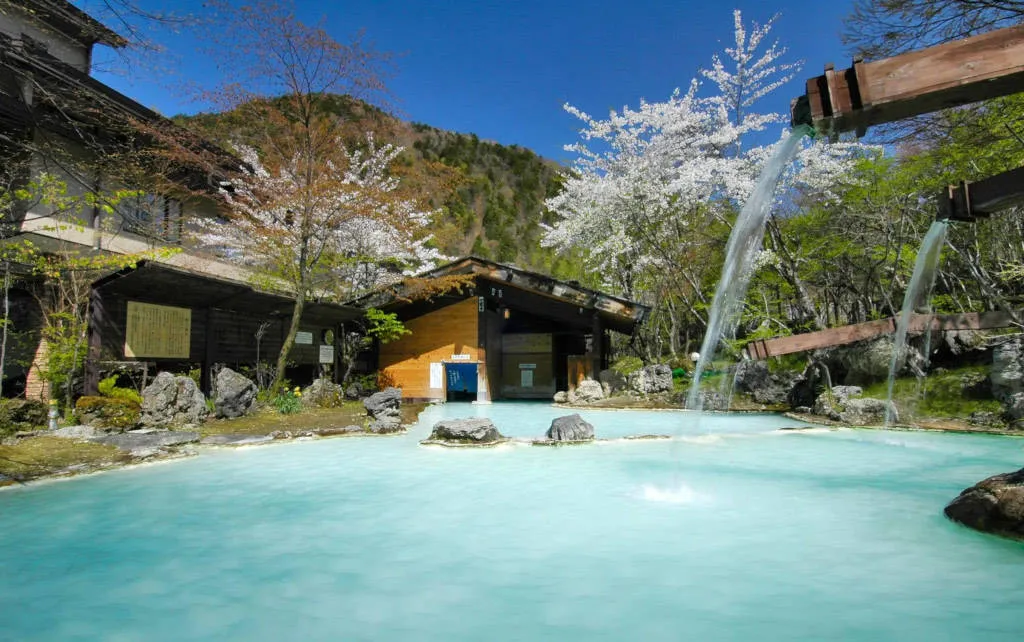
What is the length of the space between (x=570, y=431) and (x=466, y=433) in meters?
1.70

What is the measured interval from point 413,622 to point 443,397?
15.6 metres

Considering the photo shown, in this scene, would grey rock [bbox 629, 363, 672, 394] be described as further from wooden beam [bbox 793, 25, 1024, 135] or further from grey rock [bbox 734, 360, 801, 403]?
wooden beam [bbox 793, 25, 1024, 135]

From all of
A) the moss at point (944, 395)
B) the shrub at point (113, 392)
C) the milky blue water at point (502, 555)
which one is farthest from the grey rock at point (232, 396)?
the moss at point (944, 395)

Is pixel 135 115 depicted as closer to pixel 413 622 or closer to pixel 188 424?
pixel 188 424

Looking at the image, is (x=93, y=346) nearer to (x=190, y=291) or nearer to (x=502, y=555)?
(x=190, y=291)

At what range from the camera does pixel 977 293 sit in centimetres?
1462

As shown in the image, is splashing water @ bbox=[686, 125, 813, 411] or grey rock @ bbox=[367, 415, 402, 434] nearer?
splashing water @ bbox=[686, 125, 813, 411]

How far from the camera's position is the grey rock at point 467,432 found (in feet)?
27.4

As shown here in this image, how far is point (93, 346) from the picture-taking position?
29.8 ft

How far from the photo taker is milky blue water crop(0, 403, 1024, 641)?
282 centimetres

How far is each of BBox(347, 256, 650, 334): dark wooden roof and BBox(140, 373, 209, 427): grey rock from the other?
7.40 meters

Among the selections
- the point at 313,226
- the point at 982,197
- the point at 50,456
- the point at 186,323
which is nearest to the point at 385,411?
the point at 186,323

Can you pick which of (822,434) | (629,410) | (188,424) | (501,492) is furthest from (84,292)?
(822,434)

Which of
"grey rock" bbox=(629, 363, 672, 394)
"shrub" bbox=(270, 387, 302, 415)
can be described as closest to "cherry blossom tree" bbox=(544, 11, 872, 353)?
"grey rock" bbox=(629, 363, 672, 394)
